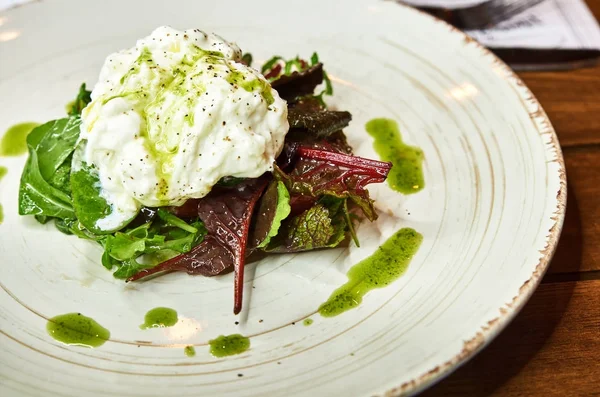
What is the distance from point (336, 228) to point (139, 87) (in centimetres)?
98

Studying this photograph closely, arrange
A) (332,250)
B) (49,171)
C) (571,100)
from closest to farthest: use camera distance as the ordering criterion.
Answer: (332,250)
(49,171)
(571,100)

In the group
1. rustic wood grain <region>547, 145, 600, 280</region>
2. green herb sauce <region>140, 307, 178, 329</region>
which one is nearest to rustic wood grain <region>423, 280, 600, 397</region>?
rustic wood grain <region>547, 145, 600, 280</region>

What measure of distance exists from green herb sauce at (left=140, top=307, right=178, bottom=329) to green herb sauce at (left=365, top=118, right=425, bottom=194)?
115 cm

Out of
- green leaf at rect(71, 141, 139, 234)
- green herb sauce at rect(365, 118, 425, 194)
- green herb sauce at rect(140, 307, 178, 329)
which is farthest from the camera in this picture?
green herb sauce at rect(365, 118, 425, 194)

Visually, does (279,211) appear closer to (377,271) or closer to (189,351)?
(377,271)

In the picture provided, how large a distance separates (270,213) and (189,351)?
635mm

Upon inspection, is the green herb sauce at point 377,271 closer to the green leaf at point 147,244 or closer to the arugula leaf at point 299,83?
the green leaf at point 147,244

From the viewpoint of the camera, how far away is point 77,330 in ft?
7.02

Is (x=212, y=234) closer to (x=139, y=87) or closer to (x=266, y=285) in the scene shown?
(x=266, y=285)

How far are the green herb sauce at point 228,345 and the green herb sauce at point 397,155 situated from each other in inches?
41.0

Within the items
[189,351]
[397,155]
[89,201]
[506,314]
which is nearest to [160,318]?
[189,351]

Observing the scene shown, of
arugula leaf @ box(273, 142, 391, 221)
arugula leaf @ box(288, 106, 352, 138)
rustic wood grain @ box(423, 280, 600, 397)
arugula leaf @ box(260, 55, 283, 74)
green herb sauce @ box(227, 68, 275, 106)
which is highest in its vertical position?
green herb sauce @ box(227, 68, 275, 106)

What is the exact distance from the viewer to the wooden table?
2064 mm

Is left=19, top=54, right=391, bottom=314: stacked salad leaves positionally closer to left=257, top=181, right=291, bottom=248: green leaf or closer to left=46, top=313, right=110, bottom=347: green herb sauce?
left=257, top=181, right=291, bottom=248: green leaf
